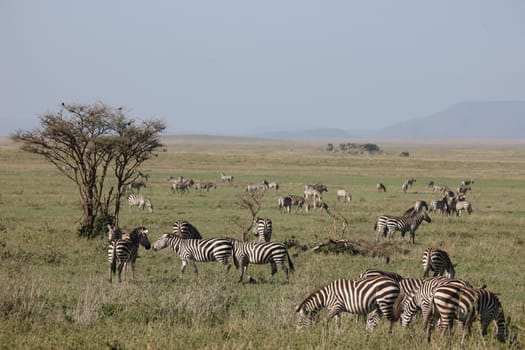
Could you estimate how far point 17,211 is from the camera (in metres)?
29.6

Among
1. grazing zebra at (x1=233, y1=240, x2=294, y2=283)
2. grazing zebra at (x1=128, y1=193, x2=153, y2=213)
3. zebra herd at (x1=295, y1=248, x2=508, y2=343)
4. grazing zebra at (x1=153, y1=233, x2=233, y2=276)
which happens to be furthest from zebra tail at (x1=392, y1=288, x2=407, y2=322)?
grazing zebra at (x1=128, y1=193, x2=153, y2=213)

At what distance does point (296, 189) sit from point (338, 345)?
129ft

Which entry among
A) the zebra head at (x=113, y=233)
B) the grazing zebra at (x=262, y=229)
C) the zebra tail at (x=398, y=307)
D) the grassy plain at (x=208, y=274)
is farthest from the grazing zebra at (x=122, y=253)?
the zebra tail at (x=398, y=307)

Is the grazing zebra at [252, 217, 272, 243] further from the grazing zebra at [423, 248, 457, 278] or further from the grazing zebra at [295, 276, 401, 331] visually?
the grazing zebra at [295, 276, 401, 331]

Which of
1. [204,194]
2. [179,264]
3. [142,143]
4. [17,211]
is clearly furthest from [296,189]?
[179,264]

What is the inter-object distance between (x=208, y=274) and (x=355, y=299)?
6662 millimetres

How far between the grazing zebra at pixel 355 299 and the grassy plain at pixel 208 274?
0.26 meters

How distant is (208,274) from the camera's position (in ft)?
53.2

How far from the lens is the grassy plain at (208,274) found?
28.8 ft

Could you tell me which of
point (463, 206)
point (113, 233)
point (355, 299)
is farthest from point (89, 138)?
point (463, 206)

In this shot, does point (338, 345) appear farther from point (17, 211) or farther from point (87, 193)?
point (17, 211)

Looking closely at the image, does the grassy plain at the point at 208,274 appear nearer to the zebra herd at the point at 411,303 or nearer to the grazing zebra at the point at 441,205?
the zebra herd at the point at 411,303

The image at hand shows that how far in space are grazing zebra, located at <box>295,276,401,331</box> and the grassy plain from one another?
0.85ft

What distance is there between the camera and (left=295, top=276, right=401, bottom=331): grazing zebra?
997cm
